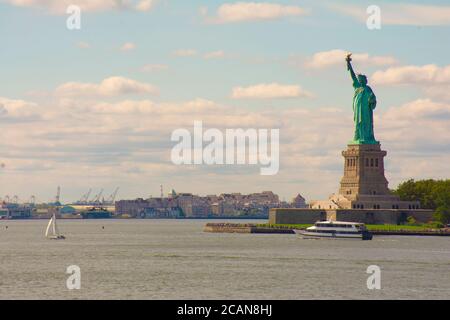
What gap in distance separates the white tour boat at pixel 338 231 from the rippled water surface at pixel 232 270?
4926mm

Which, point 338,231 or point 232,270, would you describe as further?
point 338,231

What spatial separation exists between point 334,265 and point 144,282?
27.4 metres

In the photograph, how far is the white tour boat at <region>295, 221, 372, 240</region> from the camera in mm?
174250

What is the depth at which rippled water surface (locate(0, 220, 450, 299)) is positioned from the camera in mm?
93375

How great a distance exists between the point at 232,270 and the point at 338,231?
65.0 m

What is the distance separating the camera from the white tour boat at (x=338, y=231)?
174 metres

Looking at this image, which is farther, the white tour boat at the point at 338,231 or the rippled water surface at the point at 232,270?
the white tour boat at the point at 338,231

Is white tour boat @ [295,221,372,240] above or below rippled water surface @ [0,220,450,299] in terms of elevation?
above

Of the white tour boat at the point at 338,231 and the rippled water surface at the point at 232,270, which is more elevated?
the white tour boat at the point at 338,231

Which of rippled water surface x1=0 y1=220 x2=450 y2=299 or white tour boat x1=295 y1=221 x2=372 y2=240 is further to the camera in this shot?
white tour boat x1=295 y1=221 x2=372 y2=240

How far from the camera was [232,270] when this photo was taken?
11506 centimetres

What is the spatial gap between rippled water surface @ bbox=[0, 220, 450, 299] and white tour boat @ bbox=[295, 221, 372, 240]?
4.93 metres

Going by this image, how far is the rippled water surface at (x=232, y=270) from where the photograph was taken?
93.4m
